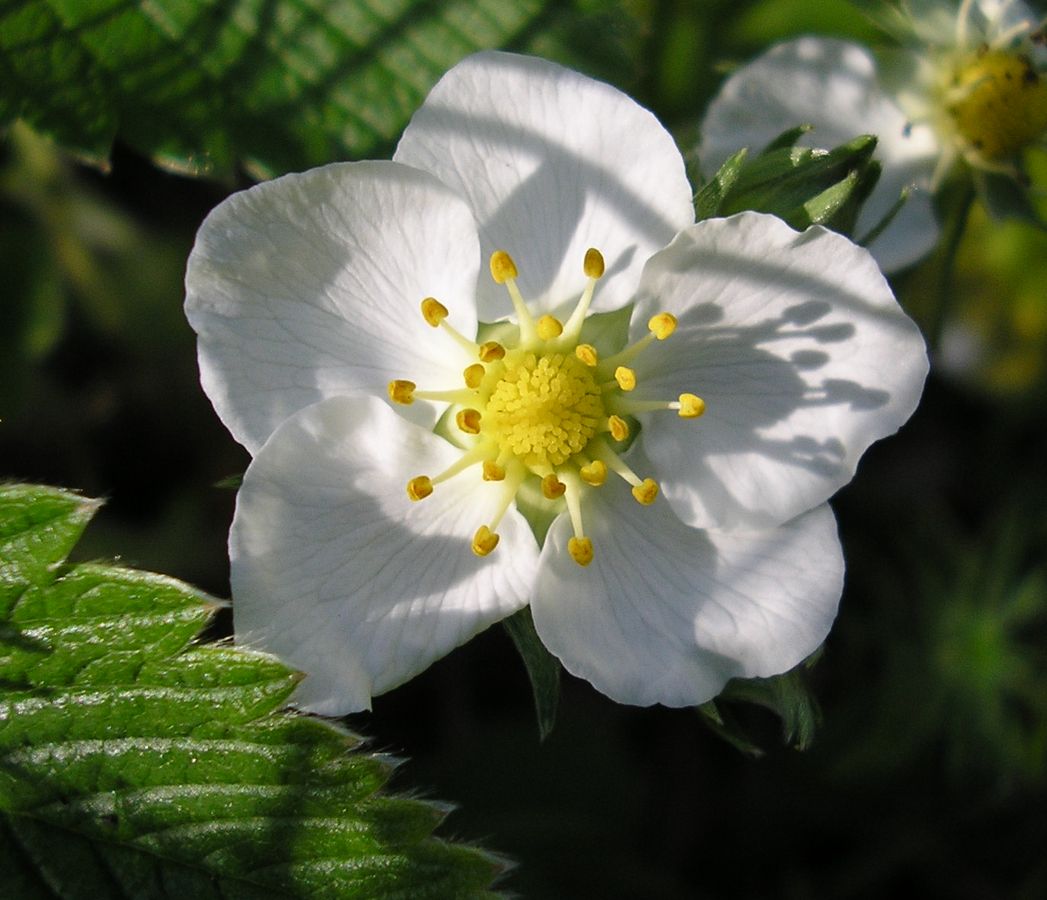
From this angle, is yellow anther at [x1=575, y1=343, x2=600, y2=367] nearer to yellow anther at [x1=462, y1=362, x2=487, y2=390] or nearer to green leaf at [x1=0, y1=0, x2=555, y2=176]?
yellow anther at [x1=462, y1=362, x2=487, y2=390]

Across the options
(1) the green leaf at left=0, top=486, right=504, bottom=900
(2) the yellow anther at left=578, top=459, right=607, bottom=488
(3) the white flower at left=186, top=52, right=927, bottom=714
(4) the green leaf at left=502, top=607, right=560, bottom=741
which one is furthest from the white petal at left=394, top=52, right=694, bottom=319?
(1) the green leaf at left=0, top=486, right=504, bottom=900

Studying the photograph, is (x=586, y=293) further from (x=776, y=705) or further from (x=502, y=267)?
(x=776, y=705)

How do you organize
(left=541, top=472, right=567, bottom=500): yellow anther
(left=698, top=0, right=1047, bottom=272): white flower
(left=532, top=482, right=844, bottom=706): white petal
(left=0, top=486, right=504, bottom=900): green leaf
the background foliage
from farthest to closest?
the background foliage → (left=698, top=0, right=1047, bottom=272): white flower → (left=541, top=472, right=567, bottom=500): yellow anther → (left=532, top=482, right=844, bottom=706): white petal → (left=0, top=486, right=504, bottom=900): green leaf

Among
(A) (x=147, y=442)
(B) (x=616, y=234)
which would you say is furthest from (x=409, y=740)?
(B) (x=616, y=234)

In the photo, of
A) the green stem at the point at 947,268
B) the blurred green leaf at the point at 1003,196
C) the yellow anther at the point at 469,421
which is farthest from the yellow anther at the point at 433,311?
the blurred green leaf at the point at 1003,196

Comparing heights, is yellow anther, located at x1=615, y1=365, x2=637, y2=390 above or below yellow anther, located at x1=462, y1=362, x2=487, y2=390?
above

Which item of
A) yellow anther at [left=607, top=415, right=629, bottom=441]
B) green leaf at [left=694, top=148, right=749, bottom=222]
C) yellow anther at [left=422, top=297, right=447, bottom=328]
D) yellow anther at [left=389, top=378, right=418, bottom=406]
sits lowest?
yellow anther at [left=607, top=415, right=629, bottom=441]

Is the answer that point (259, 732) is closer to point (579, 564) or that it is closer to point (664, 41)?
point (579, 564)

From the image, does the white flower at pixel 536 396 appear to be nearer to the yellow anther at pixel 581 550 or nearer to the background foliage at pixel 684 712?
the yellow anther at pixel 581 550

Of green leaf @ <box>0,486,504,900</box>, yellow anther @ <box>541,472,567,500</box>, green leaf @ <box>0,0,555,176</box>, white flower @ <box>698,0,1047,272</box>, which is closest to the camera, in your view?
green leaf @ <box>0,486,504,900</box>
